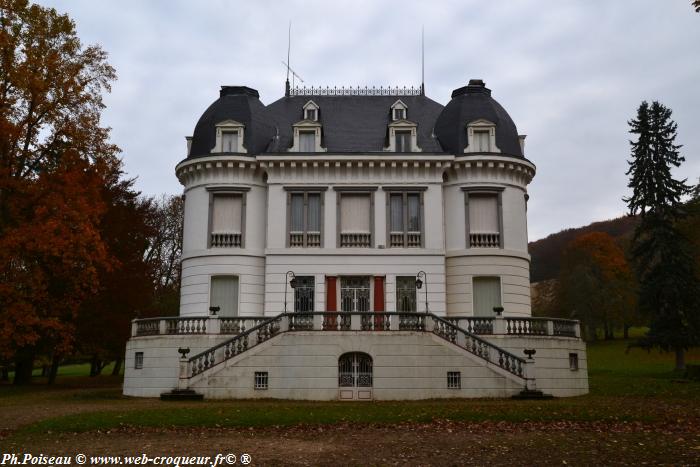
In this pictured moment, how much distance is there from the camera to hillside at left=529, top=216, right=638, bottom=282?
107 m

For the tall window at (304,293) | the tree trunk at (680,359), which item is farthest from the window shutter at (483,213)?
the tree trunk at (680,359)

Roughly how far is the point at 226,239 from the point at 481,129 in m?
13.2

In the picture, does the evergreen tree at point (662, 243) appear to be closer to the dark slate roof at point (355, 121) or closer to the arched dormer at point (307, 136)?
the dark slate roof at point (355, 121)

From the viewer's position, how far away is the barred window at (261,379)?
2398 centimetres

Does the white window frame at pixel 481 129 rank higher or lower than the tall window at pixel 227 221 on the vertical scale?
higher

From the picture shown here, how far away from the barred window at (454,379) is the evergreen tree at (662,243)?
21327 mm

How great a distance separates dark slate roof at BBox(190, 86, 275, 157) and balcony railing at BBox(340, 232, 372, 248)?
6020mm

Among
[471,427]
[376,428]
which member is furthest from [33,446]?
[471,427]

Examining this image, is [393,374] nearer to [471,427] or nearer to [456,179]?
[471,427]

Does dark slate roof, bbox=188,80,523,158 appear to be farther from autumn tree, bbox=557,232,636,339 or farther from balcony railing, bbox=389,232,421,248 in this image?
autumn tree, bbox=557,232,636,339

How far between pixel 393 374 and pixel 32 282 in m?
14.8

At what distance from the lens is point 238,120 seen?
33156 mm

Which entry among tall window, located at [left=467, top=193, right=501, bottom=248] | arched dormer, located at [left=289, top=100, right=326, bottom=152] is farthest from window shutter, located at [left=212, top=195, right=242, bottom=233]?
tall window, located at [left=467, top=193, right=501, bottom=248]

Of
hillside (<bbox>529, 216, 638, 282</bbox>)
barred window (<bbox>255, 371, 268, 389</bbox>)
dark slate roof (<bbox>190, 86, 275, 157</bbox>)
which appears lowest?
barred window (<bbox>255, 371, 268, 389</bbox>)
